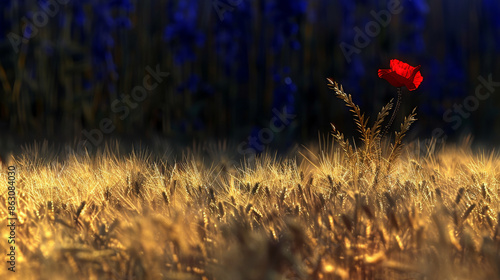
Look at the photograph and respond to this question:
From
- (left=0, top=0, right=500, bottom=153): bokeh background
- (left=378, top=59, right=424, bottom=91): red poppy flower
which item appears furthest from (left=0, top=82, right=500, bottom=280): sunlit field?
(left=0, top=0, right=500, bottom=153): bokeh background

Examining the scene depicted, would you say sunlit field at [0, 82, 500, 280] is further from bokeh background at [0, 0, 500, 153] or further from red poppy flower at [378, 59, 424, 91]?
bokeh background at [0, 0, 500, 153]

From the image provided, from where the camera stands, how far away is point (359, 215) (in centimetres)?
121

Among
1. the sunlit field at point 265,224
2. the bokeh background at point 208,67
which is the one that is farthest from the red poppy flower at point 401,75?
the bokeh background at point 208,67

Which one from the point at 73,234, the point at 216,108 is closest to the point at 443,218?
the point at 73,234

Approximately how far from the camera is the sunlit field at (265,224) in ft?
3.28

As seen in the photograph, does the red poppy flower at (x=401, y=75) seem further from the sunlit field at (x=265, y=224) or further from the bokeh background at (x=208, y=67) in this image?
the bokeh background at (x=208, y=67)

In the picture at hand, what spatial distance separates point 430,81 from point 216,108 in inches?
47.4

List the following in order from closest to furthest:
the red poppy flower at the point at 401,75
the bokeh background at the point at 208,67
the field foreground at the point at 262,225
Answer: the field foreground at the point at 262,225
the red poppy flower at the point at 401,75
the bokeh background at the point at 208,67

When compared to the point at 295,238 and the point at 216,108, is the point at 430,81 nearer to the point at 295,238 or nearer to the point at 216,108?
the point at 216,108

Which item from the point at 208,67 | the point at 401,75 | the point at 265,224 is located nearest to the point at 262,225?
the point at 265,224

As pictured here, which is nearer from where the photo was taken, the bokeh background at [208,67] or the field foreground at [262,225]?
the field foreground at [262,225]

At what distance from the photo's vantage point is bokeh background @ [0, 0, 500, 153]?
3123 mm

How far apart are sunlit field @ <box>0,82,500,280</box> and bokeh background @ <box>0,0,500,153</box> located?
1.41m

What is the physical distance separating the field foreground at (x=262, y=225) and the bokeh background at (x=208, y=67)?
145 centimetres
